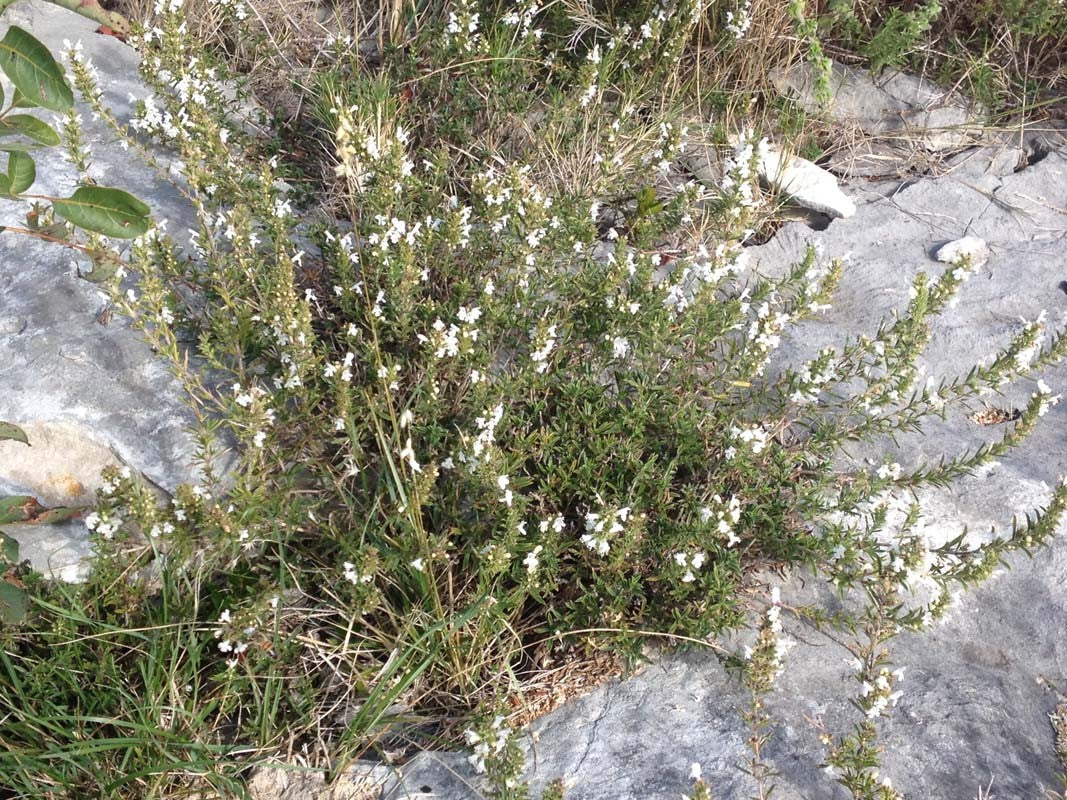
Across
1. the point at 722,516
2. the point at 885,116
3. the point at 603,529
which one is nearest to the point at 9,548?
the point at 603,529

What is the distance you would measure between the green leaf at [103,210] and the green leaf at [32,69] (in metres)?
0.22

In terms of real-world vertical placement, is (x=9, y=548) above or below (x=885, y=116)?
below

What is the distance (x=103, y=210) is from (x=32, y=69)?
0.35 m

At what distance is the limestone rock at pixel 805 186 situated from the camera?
15.6ft

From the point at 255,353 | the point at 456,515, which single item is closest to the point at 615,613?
the point at 456,515

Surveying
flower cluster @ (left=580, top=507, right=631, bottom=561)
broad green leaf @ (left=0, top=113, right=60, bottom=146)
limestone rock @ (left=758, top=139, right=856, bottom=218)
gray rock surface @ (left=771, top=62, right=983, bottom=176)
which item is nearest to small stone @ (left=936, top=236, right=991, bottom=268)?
limestone rock @ (left=758, top=139, right=856, bottom=218)

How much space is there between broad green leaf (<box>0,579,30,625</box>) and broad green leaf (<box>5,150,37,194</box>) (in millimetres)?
1126

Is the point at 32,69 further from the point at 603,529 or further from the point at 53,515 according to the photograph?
the point at 603,529

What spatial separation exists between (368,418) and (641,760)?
1407 mm

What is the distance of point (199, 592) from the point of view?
9.64 ft

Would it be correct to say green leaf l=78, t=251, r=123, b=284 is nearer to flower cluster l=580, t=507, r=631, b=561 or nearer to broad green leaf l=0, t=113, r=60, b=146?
broad green leaf l=0, t=113, r=60, b=146

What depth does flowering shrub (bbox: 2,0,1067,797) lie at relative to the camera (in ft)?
9.04

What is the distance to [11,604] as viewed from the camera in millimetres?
2574

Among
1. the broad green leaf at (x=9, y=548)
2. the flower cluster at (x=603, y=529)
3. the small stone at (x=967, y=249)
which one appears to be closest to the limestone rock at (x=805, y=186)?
the small stone at (x=967, y=249)
